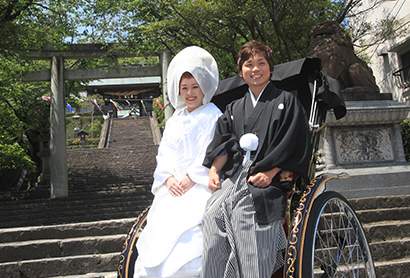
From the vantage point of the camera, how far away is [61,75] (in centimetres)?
1231

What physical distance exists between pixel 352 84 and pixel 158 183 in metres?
4.57

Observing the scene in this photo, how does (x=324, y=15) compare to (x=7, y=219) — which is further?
(x=324, y=15)

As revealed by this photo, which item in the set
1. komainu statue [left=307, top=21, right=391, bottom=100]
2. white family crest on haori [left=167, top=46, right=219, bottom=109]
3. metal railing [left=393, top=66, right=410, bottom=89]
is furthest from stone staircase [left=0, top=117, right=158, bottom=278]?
metal railing [left=393, top=66, right=410, bottom=89]

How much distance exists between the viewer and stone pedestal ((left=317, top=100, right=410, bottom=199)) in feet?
17.4

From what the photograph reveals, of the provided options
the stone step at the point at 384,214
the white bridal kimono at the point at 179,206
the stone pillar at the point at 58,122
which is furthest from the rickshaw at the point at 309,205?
the stone pillar at the point at 58,122

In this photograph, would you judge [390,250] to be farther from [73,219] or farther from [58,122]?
[58,122]

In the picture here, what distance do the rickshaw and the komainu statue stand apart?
3.21 meters

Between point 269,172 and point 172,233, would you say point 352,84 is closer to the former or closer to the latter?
point 269,172

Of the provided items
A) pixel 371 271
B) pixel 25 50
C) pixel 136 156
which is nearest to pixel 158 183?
pixel 371 271

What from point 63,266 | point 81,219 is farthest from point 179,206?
point 81,219

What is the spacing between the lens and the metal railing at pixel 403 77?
15161mm

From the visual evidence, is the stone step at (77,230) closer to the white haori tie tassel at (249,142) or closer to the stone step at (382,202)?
the stone step at (382,202)

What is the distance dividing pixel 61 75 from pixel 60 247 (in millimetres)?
9083

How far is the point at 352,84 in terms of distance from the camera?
5980 millimetres
